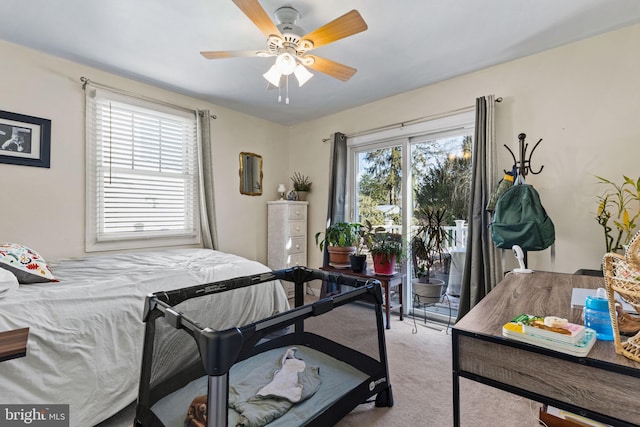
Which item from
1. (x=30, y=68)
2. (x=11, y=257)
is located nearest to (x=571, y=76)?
(x=11, y=257)

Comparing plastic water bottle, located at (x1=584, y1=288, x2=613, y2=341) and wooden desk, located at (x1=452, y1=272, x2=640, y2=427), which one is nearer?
wooden desk, located at (x1=452, y1=272, x2=640, y2=427)

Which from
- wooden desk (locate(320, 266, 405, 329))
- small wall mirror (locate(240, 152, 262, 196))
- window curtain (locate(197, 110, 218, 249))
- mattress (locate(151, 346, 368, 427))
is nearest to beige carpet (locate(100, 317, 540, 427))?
mattress (locate(151, 346, 368, 427))

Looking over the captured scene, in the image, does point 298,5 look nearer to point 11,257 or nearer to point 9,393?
point 11,257

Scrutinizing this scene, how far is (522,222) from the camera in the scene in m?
2.12

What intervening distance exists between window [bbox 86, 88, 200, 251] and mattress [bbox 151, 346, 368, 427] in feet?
6.84

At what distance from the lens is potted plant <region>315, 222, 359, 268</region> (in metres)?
3.38

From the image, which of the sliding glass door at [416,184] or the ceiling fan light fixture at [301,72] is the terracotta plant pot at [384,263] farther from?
the ceiling fan light fixture at [301,72]

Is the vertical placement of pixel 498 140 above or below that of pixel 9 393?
above

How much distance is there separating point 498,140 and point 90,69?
3.75 m

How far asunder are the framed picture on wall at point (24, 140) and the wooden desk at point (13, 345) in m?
2.18

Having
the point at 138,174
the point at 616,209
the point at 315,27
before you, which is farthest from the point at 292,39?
the point at 616,209

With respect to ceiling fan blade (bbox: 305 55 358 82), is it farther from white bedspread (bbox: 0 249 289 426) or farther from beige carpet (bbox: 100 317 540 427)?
beige carpet (bbox: 100 317 540 427)

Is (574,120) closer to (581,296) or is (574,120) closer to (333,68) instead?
(581,296)

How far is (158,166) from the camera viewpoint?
127 inches
